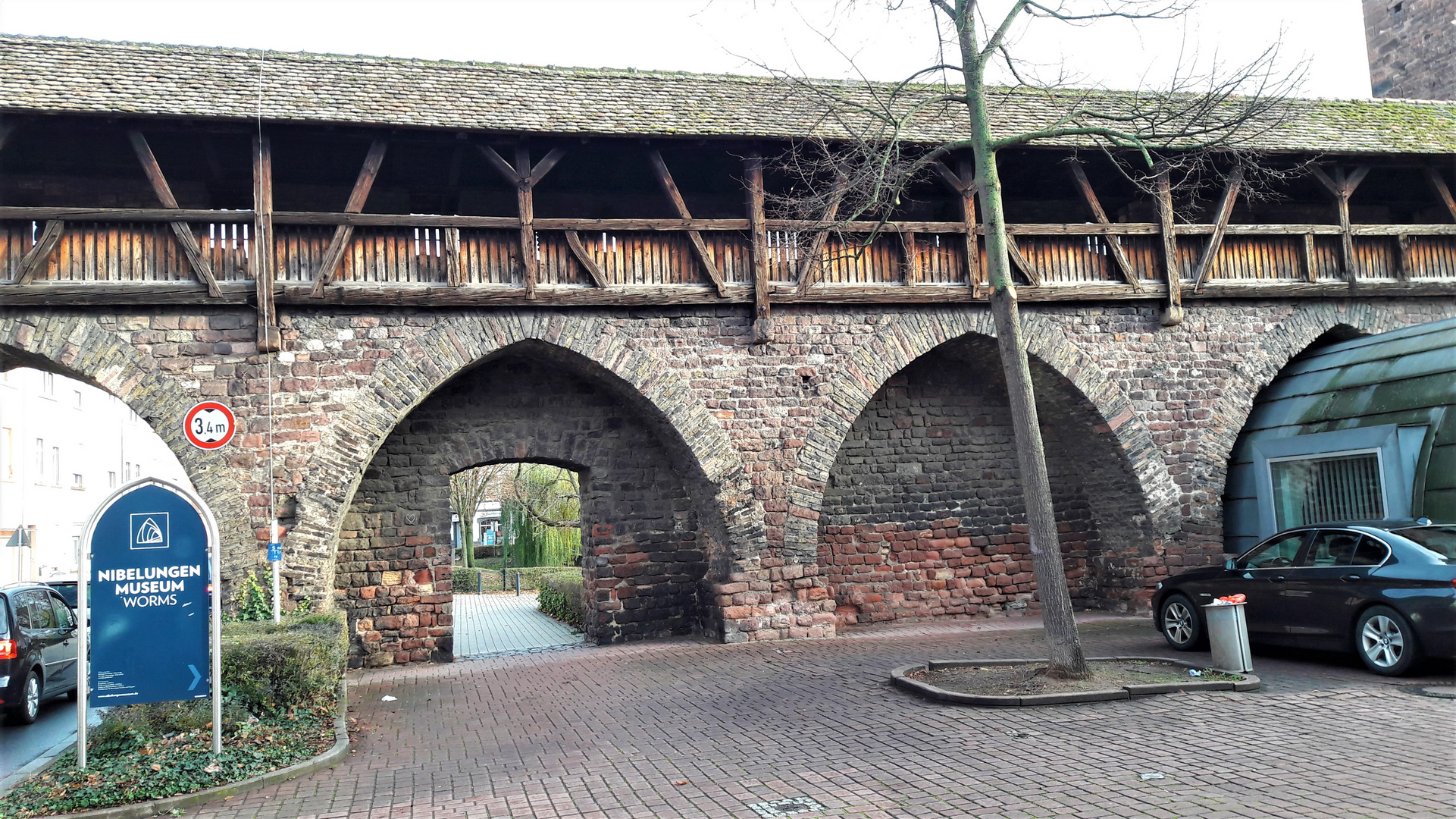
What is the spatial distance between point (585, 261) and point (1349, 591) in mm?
8184

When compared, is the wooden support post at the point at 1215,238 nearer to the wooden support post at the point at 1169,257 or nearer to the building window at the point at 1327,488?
the wooden support post at the point at 1169,257

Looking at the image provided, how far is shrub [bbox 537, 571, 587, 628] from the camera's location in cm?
1566

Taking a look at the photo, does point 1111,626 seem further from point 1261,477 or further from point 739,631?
point 739,631

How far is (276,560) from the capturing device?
9.45m

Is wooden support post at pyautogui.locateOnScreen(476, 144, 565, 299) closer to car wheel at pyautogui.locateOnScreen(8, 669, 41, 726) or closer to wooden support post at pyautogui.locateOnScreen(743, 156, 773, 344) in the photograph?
wooden support post at pyautogui.locateOnScreen(743, 156, 773, 344)

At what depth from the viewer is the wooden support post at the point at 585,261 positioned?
37.3ft

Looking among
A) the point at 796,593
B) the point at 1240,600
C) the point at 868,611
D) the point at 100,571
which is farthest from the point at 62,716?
the point at 1240,600

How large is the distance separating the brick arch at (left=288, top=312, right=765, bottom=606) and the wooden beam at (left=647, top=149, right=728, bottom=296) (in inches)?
47.9

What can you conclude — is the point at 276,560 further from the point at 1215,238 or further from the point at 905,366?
the point at 1215,238

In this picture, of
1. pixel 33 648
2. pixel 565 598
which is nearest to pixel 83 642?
pixel 33 648

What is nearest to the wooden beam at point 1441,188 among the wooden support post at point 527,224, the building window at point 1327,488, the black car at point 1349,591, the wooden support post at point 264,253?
the building window at point 1327,488

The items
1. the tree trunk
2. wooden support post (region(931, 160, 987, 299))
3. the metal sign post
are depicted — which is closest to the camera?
the metal sign post

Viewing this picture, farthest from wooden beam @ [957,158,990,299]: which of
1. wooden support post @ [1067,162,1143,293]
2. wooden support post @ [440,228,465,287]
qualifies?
wooden support post @ [440,228,465,287]

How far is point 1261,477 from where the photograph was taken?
1310 cm
